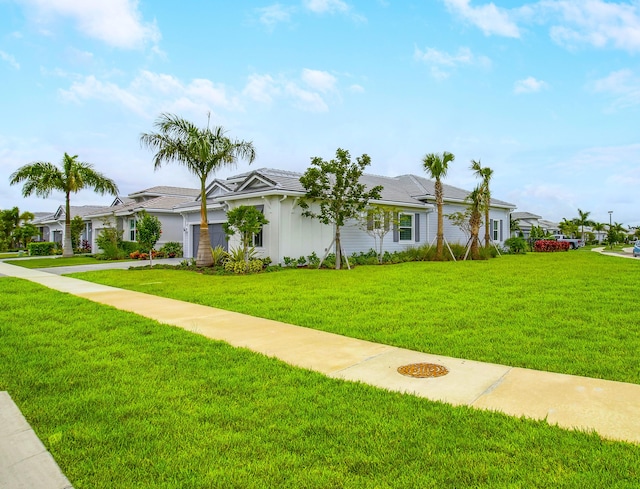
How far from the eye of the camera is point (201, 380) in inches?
184

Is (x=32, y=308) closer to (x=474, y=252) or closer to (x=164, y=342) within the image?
(x=164, y=342)

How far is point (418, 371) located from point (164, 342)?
3.63 meters

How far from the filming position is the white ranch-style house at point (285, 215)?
1878cm

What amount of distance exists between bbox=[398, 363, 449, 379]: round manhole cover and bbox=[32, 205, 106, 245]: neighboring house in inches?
1493

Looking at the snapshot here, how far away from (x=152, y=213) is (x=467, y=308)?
24289 millimetres

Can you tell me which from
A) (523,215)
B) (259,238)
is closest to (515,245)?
(259,238)

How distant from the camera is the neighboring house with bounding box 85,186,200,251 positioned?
2892 cm

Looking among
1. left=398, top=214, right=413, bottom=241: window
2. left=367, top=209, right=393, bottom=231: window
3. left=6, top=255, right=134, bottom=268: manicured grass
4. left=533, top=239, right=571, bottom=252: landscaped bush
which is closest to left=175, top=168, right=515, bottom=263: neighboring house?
left=398, top=214, right=413, bottom=241: window

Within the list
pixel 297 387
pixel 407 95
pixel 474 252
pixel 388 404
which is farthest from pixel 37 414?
pixel 474 252

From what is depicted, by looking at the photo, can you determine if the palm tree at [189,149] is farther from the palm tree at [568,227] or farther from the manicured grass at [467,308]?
the palm tree at [568,227]

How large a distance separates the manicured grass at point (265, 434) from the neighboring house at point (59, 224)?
36.8m

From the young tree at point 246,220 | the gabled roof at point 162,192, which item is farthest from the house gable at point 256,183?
the gabled roof at point 162,192

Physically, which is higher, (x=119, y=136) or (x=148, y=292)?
(x=119, y=136)

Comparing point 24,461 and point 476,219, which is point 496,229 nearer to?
point 476,219
